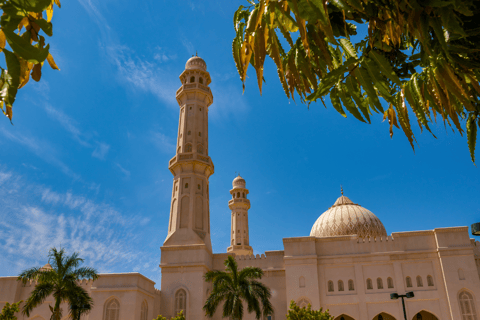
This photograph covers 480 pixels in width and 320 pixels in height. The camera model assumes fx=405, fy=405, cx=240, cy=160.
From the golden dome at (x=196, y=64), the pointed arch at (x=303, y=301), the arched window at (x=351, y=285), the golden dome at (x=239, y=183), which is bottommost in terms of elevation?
the pointed arch at (x=303, y=301)

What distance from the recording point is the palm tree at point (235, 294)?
22984mm

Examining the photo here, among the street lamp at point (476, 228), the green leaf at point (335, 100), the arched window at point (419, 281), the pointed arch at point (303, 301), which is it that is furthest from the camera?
the pointed arch at point (303, 301)

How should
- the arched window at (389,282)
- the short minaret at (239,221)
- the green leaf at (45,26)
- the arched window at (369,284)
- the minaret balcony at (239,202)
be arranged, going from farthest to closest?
the minaret balcony at (239,202)
the short minaret at (239,221)
the arched window at (369,284)
the arched window at (389,282)
the green leaf at (45,26)

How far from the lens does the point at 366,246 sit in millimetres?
32250

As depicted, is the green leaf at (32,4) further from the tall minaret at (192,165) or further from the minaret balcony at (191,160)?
the minaret balcony at (191,160)

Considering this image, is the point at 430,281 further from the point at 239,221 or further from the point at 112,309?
the point at 239,221

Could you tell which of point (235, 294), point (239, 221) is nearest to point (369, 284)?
point (235, 294)

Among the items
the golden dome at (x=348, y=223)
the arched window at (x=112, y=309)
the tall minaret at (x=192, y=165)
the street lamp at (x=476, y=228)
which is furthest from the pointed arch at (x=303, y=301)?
the street lamp at (x=476, y=228)

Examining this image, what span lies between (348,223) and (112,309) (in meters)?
22.4

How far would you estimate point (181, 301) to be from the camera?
3156 cm

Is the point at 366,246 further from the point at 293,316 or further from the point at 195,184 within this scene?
the point at 195,184

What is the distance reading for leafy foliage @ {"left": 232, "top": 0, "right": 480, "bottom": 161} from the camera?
1862 mm

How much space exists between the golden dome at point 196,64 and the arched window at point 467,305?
29434 millimetres

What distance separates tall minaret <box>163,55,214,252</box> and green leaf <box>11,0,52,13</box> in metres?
32.4
